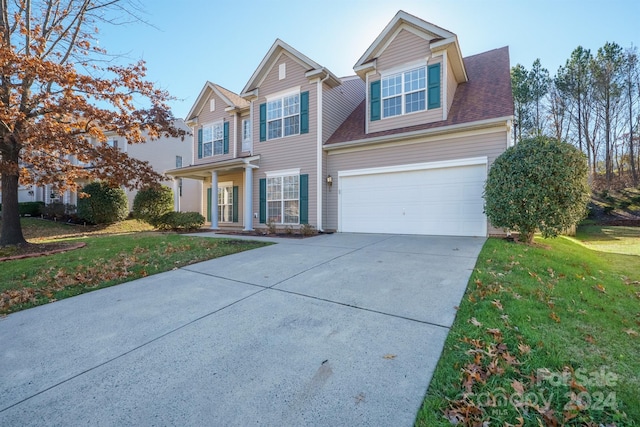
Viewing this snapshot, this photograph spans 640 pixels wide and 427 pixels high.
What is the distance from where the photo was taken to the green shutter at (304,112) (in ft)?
37.6

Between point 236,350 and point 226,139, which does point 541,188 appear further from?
point 226,139

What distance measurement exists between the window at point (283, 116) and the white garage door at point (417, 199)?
3.08 meters

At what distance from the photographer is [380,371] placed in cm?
241

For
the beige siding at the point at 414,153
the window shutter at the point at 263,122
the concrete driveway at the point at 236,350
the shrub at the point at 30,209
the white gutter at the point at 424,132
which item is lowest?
the concrete driveway at the point at 236,350

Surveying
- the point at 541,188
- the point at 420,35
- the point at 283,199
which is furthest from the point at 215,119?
the point at 541,188

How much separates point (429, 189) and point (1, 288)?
10.4 meters

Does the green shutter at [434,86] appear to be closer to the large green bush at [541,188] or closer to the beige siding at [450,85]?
the beige siding at [450,85]

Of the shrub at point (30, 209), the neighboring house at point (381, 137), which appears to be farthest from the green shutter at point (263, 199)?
the shrub at point (30, 209)

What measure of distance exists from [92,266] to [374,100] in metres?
9.88

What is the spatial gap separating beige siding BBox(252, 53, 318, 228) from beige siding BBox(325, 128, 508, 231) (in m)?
0.75

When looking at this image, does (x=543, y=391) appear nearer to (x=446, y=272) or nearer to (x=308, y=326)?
(x=308, y=326)

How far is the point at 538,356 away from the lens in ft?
8.30

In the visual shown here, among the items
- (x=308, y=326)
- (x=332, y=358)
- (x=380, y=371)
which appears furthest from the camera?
(x=308, y=326)

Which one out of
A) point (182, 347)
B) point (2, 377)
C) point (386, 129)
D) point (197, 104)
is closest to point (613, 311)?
point (182, 347)
